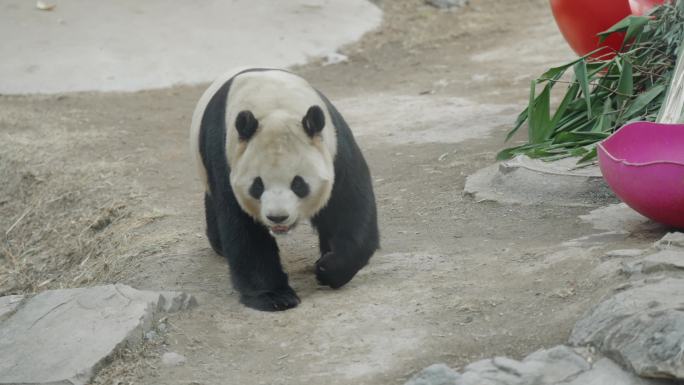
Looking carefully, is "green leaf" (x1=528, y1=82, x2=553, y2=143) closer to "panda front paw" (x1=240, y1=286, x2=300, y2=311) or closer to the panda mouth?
"panda front paw" (x1=240, y1=286, x2=300, y2=311)

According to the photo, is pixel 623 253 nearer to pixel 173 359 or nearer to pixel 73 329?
pixel 173 359

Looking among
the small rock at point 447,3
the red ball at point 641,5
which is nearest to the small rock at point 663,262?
the red ball at point 641,5

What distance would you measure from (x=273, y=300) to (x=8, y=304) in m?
1.56

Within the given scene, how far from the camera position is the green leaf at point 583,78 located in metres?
6.74

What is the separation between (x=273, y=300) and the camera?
5.08 m

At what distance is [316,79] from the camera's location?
11305 mm

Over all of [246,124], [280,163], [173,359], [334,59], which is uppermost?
[246,124]

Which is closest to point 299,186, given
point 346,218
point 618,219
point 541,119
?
point 346,218

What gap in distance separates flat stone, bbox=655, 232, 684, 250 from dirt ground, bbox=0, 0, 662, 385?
0.27m

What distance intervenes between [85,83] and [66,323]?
652 cm

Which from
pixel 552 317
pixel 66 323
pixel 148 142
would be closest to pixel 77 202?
pixel 148 142

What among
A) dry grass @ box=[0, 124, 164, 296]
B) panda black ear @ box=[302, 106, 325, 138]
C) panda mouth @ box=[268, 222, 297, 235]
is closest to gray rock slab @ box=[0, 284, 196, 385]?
panda mouth @ box=[268, 222, 297, 235]

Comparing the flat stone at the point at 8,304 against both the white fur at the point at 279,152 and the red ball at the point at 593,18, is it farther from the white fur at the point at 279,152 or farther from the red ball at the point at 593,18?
the red ball at the point at 593,18

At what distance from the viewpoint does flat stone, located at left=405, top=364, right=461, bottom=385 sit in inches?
152
